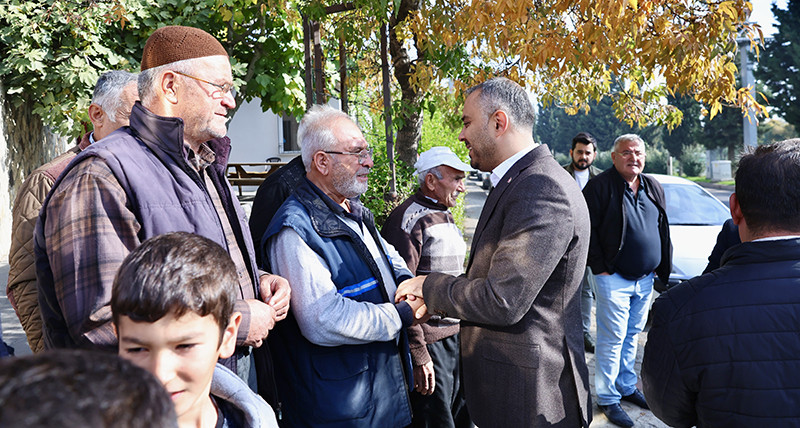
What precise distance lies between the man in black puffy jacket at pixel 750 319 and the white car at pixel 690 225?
13.8ft

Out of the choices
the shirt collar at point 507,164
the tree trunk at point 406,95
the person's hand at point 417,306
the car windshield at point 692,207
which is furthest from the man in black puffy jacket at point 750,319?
the tree trunk at point 406,95

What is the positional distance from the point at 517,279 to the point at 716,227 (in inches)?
221

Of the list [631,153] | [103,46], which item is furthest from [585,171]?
[103,46]

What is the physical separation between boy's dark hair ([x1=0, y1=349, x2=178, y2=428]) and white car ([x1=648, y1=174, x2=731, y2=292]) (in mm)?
5807

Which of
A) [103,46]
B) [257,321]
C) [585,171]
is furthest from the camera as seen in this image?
[103,46]

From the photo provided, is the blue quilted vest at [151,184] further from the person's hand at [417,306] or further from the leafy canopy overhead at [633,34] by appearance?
the leafy canopy overhead at [633,34]

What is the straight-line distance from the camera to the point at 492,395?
2.44m

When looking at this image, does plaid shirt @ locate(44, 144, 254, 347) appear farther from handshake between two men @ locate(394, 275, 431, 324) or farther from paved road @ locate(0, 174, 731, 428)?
paved road @ locate(0, 174, 731, 428)

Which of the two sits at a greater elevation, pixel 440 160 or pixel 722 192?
pixel 440 160

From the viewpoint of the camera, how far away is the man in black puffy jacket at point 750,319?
1.67m

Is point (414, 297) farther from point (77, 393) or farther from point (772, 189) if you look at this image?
point (77, 393)

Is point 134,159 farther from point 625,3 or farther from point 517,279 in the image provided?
point 625,3

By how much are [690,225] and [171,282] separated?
6.83 metres

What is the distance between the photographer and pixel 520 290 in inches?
87.9
